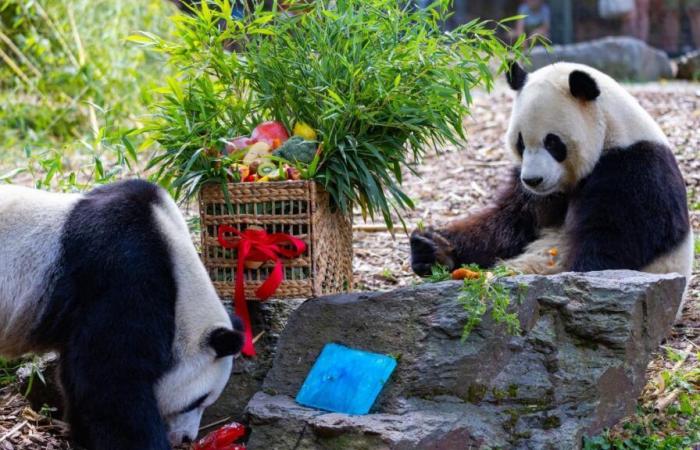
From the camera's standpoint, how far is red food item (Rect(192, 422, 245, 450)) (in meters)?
3.22

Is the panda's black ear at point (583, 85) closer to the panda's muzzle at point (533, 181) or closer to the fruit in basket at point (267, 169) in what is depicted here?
the panda's muzzle at point (533, 181)

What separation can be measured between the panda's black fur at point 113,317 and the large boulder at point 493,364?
1.34 ft

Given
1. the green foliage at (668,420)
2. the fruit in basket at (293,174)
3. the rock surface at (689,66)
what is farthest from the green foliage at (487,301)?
the rock surface at (689,66)

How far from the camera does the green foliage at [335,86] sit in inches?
137

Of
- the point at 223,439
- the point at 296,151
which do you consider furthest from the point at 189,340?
the point at 296,151

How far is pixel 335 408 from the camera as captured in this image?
308 cm

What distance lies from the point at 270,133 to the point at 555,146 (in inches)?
51.3

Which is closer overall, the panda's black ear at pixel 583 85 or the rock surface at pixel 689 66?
the panda's black ear at pixel 583 85

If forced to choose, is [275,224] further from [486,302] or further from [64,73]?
[64,73]

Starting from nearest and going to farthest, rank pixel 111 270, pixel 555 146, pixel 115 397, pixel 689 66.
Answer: pixel 115 397 → pixel 111 270 → pixel 555 146 → pixel 689 66

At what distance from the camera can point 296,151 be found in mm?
3443

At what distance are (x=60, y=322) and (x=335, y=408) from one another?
954 millimetres

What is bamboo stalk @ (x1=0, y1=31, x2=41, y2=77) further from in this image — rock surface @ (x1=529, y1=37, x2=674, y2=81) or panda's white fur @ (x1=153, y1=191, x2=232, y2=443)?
rock surface @ (x1=529, y1=37, x2=674, y2=81)

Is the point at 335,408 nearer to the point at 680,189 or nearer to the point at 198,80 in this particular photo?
the point at 198,80
